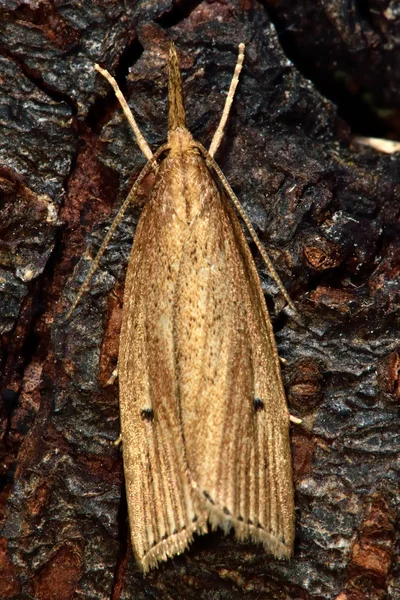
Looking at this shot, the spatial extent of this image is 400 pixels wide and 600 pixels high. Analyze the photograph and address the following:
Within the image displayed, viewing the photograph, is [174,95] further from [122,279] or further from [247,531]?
[247,531]

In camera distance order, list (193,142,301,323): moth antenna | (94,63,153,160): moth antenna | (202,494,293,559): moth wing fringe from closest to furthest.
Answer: (202,494,293,559): moth wing fringe → (193,142,301,323): moth antenna → (94,63,153,160): moth antenna

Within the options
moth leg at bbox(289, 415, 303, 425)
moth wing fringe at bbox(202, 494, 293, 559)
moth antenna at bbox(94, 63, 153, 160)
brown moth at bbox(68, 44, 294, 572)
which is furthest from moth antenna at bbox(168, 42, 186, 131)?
moth wing fringe at bbox(202, 494, 293, 559)

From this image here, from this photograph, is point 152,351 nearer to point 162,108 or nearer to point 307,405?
point 307,405

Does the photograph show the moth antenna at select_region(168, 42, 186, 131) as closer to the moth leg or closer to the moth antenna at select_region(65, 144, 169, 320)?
A: the moth antenna at select_region(65, 144, 169, 320)

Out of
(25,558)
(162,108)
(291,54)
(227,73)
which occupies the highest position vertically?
(291,54)

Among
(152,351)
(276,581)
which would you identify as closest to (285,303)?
(152,351)

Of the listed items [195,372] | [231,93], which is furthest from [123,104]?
[195,372]

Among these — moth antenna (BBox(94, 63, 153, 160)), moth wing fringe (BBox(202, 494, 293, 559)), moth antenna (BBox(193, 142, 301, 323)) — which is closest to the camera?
moth wing fringe (BBox(202, 494, 293, 559))

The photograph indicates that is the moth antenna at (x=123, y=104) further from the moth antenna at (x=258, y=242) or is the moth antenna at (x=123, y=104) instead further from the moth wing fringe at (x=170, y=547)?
the moth wing fringe at (x=170, y=547)
